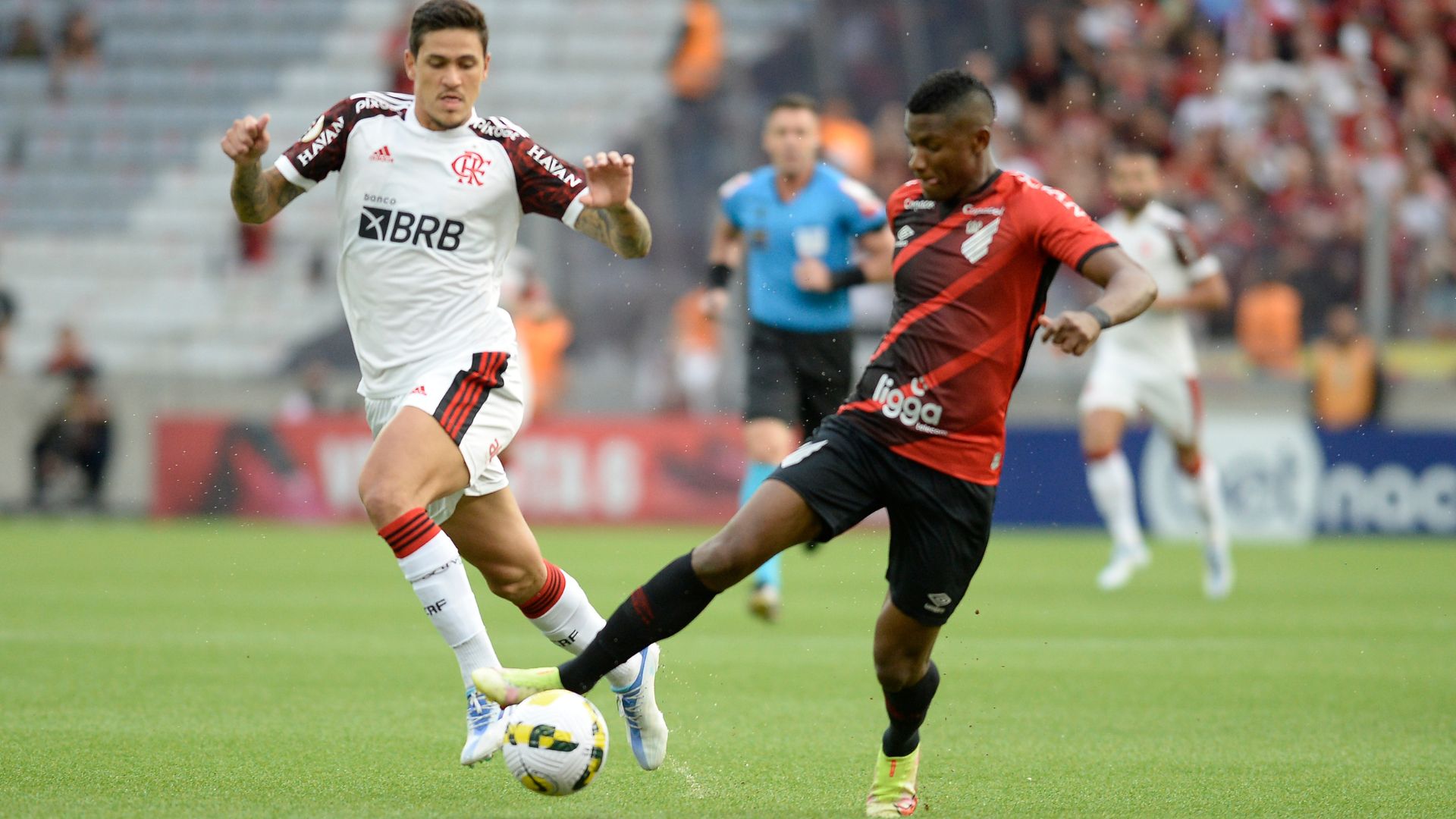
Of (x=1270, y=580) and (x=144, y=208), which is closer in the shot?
(x=1270, y=580)

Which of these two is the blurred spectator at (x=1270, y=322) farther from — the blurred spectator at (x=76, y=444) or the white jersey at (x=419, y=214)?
the white jersey at (x=419, y=214)

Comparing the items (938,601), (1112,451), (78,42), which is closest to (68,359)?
(78,42)

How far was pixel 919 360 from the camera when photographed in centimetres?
509

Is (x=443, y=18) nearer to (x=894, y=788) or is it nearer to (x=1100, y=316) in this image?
(x=1100, y=316)

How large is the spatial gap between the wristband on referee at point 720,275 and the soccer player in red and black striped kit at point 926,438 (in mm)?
5043

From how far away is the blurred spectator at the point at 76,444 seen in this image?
60.5ft

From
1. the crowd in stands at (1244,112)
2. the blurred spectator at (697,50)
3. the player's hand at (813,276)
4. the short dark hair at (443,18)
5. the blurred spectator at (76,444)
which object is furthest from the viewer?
the blurred spectator at (697,50)

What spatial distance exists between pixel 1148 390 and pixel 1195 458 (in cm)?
59

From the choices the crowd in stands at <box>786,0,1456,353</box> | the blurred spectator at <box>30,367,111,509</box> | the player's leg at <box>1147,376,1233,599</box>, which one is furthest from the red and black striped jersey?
the blurred spectator at <box>30,367,111,509</box>

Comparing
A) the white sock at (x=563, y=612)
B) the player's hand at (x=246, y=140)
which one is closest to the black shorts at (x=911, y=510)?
the white sock at (x=563, y=612)

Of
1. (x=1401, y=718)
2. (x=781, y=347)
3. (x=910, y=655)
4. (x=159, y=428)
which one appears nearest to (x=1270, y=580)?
(x=781, y=347)

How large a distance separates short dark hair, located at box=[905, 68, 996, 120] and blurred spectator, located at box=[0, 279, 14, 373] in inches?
675

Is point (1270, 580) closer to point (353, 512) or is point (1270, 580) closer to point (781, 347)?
point (781, 347)

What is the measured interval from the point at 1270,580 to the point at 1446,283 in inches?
207
